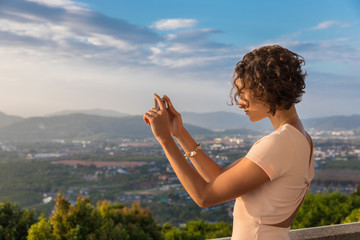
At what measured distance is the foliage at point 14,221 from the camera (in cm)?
545

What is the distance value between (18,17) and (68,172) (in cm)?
3277

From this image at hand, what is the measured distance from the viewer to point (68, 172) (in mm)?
31875

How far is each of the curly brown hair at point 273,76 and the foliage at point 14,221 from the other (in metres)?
5.44

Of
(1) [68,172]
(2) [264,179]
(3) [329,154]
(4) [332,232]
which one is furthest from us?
(1) [68,172]

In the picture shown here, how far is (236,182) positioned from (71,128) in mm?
47933

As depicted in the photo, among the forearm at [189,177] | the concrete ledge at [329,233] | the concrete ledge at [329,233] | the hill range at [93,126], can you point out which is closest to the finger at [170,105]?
the forearm at [189,177]

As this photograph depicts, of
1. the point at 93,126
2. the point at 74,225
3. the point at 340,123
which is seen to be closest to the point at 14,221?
the point at 74,225

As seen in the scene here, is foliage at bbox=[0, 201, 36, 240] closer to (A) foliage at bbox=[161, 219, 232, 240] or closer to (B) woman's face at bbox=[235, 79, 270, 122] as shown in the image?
(A) foliage at bbox=[161, 219, 232, 240]

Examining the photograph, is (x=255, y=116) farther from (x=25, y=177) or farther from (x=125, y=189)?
(x=25, y=177)

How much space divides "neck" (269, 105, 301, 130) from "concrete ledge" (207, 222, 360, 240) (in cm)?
92

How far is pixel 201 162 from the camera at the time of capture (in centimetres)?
117

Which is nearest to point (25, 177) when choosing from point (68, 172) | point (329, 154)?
point (68, 172)

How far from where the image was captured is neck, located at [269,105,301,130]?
1.01 metres

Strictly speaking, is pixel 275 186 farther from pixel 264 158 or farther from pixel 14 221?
pixel 14 221
